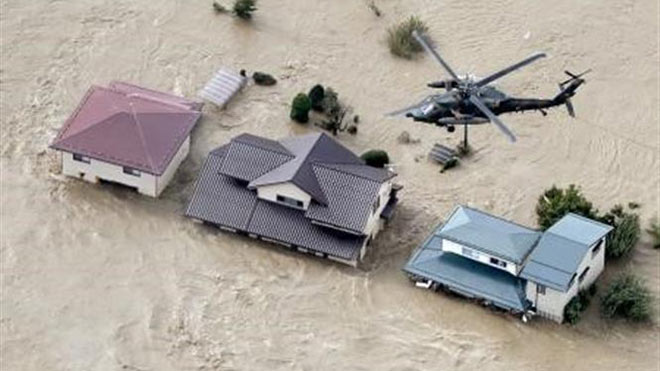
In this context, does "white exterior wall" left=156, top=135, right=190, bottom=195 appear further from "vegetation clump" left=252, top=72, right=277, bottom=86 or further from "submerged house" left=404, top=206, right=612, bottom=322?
"submerged house" left=404, top=206, right=612, bottom=322

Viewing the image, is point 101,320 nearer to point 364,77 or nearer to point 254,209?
point 254,209

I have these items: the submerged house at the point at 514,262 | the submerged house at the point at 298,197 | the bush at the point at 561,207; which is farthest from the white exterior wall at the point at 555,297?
the submerged house at the point at 298,197

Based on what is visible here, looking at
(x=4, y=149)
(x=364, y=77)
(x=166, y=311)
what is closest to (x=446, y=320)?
(x=166, y=311)

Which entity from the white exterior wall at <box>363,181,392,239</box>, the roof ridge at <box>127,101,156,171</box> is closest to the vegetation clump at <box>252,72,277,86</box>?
the roof ridge at <box>127,101,156,171</box>

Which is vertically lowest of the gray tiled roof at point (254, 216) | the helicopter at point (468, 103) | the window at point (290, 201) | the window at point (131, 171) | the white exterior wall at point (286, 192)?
the window at point (131, 171)

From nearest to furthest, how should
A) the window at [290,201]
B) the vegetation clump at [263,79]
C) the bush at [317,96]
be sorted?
the window at [290,201]
the bush at [317,96]
the vegetation clump at [263,79]

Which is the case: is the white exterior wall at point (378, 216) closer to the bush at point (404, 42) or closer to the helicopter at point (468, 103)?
the helicopter at point (468, 103)

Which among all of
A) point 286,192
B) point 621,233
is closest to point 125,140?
point 286,192
